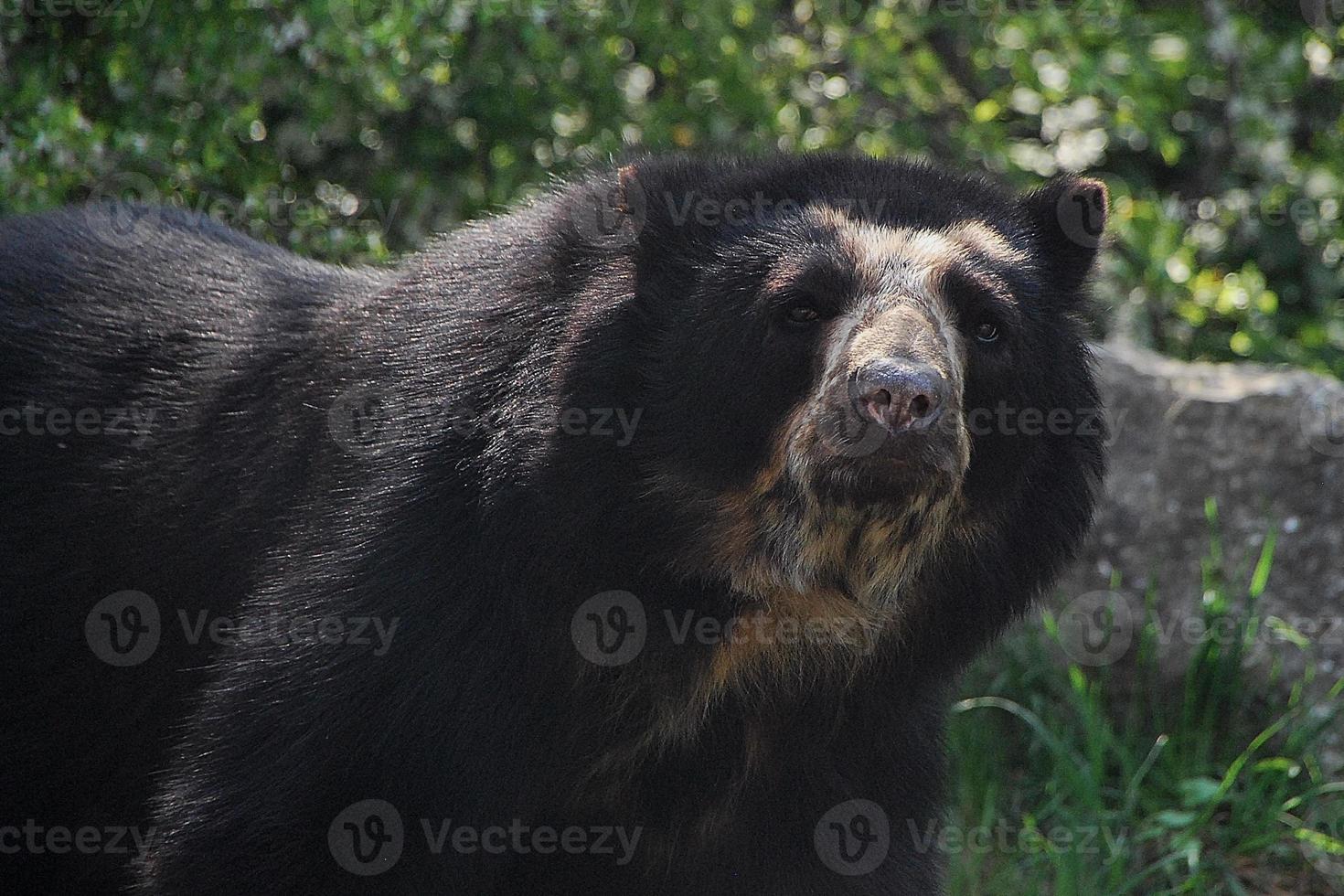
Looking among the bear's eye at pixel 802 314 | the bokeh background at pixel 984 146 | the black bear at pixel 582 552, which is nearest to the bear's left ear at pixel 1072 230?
the black bear at pixel 582 552

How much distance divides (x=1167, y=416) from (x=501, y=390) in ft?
10.1

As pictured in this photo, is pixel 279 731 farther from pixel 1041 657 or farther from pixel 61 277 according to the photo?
pixel 1041 657

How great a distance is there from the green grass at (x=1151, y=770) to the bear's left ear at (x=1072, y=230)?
164 cm

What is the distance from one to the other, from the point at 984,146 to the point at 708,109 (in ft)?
3.96

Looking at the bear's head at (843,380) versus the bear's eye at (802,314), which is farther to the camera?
the bear's eye at (802,314)

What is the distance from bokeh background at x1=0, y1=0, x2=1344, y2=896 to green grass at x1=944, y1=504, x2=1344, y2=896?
0.04ft

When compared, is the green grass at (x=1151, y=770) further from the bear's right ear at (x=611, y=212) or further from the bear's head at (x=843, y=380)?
the bear's right ear at (x=611, y=212)

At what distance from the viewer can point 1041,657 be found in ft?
17.2

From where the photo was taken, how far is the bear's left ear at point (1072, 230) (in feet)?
12.2

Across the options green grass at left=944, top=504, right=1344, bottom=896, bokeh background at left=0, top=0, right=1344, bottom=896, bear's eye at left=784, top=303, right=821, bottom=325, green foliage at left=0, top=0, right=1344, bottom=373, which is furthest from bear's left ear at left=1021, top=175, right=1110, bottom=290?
green grass at left=944, top=504, right=1344, bottom=896

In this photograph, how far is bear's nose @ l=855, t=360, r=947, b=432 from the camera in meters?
2.94

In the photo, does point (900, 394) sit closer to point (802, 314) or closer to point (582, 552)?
point (802, 314)

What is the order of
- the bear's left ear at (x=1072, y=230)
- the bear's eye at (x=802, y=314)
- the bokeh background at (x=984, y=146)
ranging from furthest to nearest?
the bokeh background at (x=984, y=146) < the bear's left ear at (x=1072, y=230) < the bear's eye at (x=802, y=314)

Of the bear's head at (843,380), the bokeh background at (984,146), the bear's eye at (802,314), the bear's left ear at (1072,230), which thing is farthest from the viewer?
the bokeh background at (984,146)
